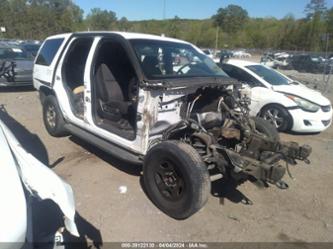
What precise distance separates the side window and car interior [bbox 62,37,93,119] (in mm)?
3913

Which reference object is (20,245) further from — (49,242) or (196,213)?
(196,213)

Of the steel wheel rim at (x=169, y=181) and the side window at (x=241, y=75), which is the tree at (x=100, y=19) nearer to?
the side window at (x=241, y=75)

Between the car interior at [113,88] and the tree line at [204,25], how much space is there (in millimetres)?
52396

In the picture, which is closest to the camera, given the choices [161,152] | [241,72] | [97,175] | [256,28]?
[161,152]

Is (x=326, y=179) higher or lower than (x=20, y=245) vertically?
lower

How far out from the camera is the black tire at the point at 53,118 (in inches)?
234

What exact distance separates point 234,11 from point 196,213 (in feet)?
314

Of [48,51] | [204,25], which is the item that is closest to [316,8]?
[204,25]

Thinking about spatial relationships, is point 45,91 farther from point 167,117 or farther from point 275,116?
point 275,116

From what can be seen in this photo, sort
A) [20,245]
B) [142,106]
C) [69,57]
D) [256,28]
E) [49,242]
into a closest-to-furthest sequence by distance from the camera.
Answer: [20,245]
[49,242]
[142,106]
[69,57]
[256,28]

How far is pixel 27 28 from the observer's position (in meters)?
70.7

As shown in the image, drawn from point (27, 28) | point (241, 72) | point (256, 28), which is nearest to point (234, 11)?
point (256, 28)

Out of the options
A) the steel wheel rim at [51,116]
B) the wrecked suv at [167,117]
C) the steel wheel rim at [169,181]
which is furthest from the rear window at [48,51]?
the steel wheel rim at [169,181]

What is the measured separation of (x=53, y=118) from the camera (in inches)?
242
